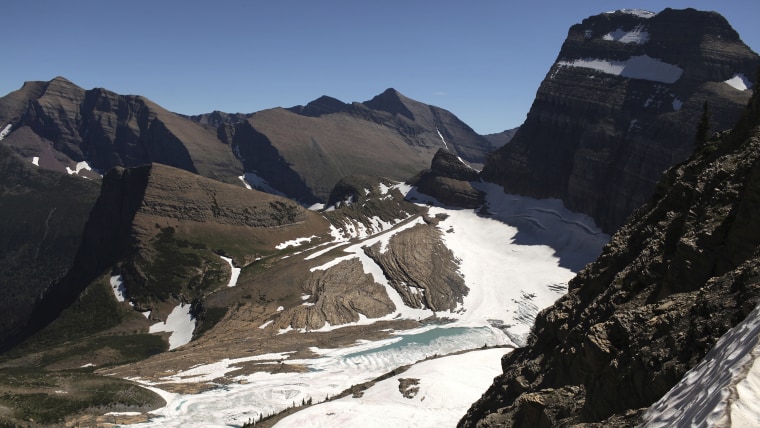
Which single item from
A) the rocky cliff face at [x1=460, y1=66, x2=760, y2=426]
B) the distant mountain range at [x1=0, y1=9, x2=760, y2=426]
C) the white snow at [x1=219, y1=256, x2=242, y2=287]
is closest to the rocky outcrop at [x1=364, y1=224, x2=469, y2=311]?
the distant mountain range at [x1=0, y1=9, x2=760, y2=426]

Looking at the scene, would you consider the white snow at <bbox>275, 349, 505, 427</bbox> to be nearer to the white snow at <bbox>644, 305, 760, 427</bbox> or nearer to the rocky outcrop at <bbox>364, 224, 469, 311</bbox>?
the white snow at <bbox>644, 305, 760, 427</bbox>

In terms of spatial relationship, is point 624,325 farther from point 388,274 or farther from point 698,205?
point 388,274

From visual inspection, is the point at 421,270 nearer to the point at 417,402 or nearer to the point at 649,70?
the point at 417,402

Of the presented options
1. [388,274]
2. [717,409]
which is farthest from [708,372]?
[388,274]

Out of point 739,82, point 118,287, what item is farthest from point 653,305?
point 739,82

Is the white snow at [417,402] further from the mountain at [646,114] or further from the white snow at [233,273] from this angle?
the mountain at [646,114]

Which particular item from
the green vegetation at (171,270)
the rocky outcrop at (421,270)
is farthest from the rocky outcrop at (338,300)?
the green vegetation at (171,270)
